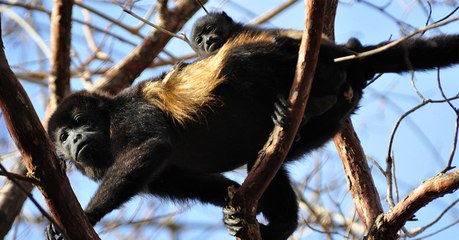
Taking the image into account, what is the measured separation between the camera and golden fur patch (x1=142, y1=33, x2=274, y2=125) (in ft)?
15.5

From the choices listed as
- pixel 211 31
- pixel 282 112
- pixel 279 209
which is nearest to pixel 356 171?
pixel 279 209

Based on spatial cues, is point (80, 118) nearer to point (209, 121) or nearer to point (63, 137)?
point (63, 137)

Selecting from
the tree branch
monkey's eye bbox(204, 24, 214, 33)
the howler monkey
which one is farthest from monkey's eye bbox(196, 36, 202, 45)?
the howler monkey

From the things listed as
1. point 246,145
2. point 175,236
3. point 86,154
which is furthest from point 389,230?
point 175,236

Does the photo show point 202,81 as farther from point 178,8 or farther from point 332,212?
point 332,212

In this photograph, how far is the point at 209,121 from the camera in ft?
15.9

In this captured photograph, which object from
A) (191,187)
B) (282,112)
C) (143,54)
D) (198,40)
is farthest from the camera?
(143,54)

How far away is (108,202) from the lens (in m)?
4.24

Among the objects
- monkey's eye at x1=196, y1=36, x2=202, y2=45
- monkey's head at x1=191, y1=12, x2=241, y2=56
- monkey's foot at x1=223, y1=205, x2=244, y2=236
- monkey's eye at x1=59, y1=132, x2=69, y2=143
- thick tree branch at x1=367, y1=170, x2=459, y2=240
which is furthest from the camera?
monkey's eye at x1=196, y1=36, x2=202, y2=45

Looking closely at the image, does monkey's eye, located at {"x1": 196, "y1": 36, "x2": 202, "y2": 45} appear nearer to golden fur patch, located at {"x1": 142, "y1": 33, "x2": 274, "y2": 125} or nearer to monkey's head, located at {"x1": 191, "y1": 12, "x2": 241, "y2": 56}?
monkey's head, located at {"x1": 191, "y1": 12, "x2": 241, "y2": 56}

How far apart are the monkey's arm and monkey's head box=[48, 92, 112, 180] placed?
1.73ft

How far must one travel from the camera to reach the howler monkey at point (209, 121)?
4531 mm

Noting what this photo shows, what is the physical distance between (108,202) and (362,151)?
2.37 meters

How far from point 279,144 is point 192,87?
3.86ft
